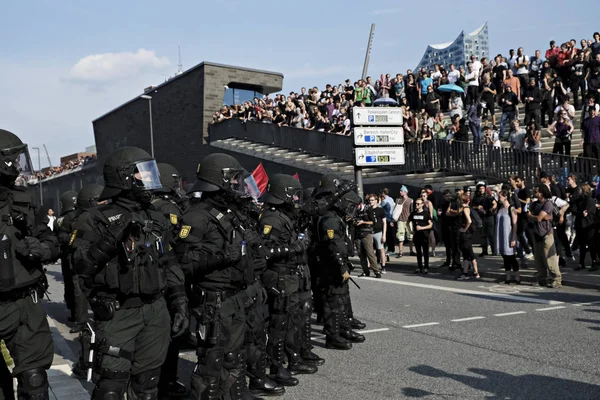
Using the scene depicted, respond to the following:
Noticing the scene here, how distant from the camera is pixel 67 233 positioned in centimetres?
1017

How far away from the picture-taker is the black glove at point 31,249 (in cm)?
491

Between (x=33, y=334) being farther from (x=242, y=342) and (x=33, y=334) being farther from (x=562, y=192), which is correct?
(x=562, y=192)

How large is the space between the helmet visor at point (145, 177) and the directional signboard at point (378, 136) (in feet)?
43.4

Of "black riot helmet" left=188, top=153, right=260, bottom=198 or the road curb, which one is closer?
"black riot helmet" left=188, top=153, right=260, bottom=198

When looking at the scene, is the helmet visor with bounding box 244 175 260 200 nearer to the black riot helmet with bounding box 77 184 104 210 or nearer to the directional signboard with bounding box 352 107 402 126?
the black riot helmet with bounding box 77 184 104 210

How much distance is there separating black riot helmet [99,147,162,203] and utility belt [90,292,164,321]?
2.21 ft

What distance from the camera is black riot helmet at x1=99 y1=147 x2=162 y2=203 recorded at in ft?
15.6

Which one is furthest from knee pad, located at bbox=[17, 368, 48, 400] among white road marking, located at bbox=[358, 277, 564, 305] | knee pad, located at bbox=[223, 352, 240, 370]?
white road marking, located at bbox=[358, 277, 564, 305]

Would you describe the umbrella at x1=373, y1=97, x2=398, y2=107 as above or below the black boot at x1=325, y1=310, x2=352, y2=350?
above

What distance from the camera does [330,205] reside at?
8484 mm

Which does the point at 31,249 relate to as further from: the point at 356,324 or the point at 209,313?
the point at 356,324

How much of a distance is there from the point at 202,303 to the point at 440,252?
1385 centimetres

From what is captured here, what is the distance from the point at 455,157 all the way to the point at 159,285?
663 inches

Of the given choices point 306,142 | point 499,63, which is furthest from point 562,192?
point 306,142
